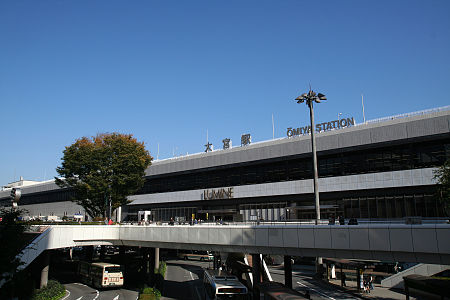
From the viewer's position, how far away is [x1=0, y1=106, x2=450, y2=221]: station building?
48.4 m

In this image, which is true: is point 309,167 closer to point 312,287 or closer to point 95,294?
point 312,287

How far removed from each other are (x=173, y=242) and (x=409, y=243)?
72.0ft

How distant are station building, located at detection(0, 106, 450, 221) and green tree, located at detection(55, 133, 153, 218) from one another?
655 inches

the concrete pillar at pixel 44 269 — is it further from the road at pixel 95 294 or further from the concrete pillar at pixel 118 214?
the concrete pillar at pixel 118 214

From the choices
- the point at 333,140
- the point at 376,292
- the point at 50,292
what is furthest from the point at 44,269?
the point at 333,140

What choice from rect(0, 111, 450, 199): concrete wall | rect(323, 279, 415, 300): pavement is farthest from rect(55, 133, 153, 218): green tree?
rect(323, 279, 415, 300): pavement

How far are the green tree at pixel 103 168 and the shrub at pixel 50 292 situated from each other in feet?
48.7

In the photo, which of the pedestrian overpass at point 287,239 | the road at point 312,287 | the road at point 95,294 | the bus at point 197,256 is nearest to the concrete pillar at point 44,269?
the pedestrian overpass at point 287,239

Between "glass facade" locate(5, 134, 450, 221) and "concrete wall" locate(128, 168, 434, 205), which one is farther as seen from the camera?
"glass facade" locate(5, 134, 450, 221)

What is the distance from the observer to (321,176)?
56969 mm

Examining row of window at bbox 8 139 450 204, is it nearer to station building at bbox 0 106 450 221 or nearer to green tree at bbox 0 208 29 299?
Answer: station building at bbox 0 106 450 221

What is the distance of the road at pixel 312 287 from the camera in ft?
126

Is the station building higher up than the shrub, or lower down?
higher up

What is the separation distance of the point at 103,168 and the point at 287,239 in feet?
106
